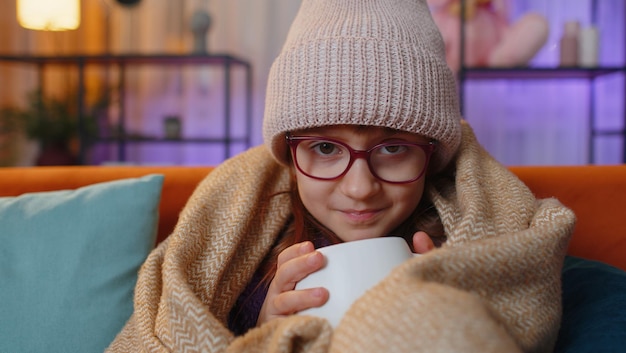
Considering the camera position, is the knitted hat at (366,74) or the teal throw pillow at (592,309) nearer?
the teal throw pillow at (592,309)

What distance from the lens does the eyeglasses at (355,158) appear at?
2.98 ft

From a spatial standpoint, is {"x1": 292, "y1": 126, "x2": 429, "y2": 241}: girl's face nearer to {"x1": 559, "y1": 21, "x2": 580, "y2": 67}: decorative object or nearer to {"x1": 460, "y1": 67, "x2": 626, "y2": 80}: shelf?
{"x1": 460, "y1": 67, "x2": 626, "y2": 80}: shelf

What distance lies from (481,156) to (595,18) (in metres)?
3.11

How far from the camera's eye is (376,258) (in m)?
0.65

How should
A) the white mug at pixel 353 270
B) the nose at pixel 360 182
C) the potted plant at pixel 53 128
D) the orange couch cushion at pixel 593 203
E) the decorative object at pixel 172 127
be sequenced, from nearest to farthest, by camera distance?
the white mug at pixel 353 270
the nose at pixel 360 182
the orange couch cushion at pixel 593 203
the potted plant at pixel 53 128
the decorative object at pixel 172 127

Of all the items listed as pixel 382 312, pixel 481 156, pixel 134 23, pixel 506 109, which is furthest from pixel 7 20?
pixel 382 312

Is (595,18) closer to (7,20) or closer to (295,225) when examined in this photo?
(295,225)

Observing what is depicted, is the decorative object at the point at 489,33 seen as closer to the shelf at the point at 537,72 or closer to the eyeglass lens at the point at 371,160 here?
the shelf at the point at 537,72

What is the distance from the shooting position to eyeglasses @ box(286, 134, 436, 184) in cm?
91

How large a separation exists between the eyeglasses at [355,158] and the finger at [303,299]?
0.24 meters

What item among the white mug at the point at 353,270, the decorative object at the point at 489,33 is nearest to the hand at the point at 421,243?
the white mug at the point at 353,270

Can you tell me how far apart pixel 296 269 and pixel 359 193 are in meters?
0.20

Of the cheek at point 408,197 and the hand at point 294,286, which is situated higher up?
the cheek at point 408,197

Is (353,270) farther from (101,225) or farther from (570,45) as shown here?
(570,45)
